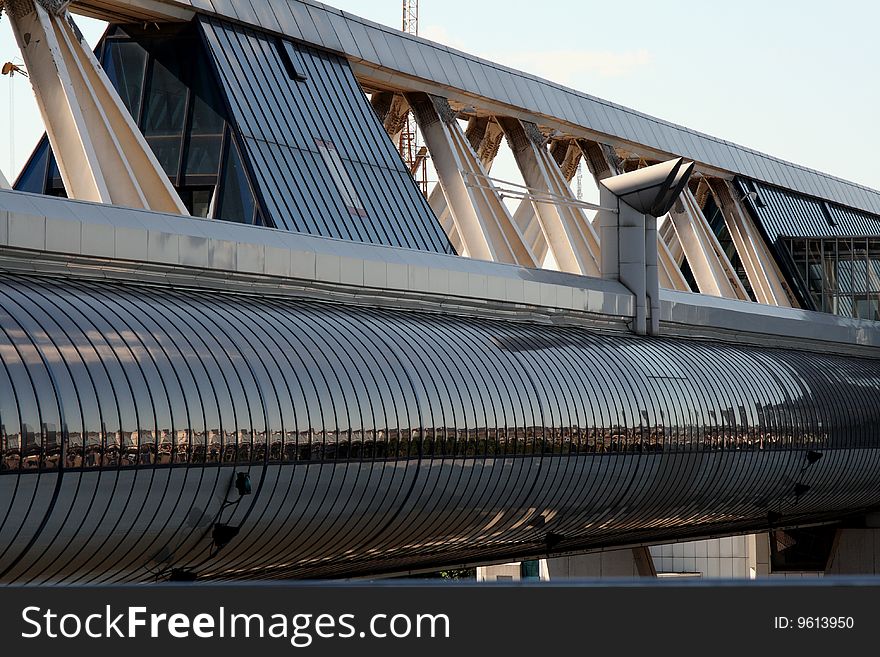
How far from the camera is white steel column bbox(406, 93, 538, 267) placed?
1565 inches

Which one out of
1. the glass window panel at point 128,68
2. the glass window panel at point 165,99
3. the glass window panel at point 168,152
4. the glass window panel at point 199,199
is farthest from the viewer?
the glass window panel at point 128,68

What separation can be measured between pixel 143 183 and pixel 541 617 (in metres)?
21.9

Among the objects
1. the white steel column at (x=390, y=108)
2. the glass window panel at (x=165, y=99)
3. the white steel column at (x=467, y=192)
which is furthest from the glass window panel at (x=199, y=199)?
the white steel column at (x=390, y=108)

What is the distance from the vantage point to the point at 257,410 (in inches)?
877

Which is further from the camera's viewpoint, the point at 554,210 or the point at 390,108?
the point at 554,210

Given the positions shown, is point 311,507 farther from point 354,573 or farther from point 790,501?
point 790,501

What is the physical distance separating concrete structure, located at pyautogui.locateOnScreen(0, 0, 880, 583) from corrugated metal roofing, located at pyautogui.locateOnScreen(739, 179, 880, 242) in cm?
601

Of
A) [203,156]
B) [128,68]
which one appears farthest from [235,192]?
[128,68]

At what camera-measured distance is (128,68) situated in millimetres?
36531

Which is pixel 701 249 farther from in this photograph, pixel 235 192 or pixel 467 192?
pixel 235 192

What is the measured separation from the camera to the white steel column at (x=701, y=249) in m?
51.7

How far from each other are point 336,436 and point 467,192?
17061 millimetres

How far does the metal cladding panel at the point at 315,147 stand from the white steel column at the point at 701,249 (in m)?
17.4

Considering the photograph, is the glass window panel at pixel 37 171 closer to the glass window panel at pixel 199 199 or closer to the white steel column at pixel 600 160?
the glass window panel at pixel 199 199
